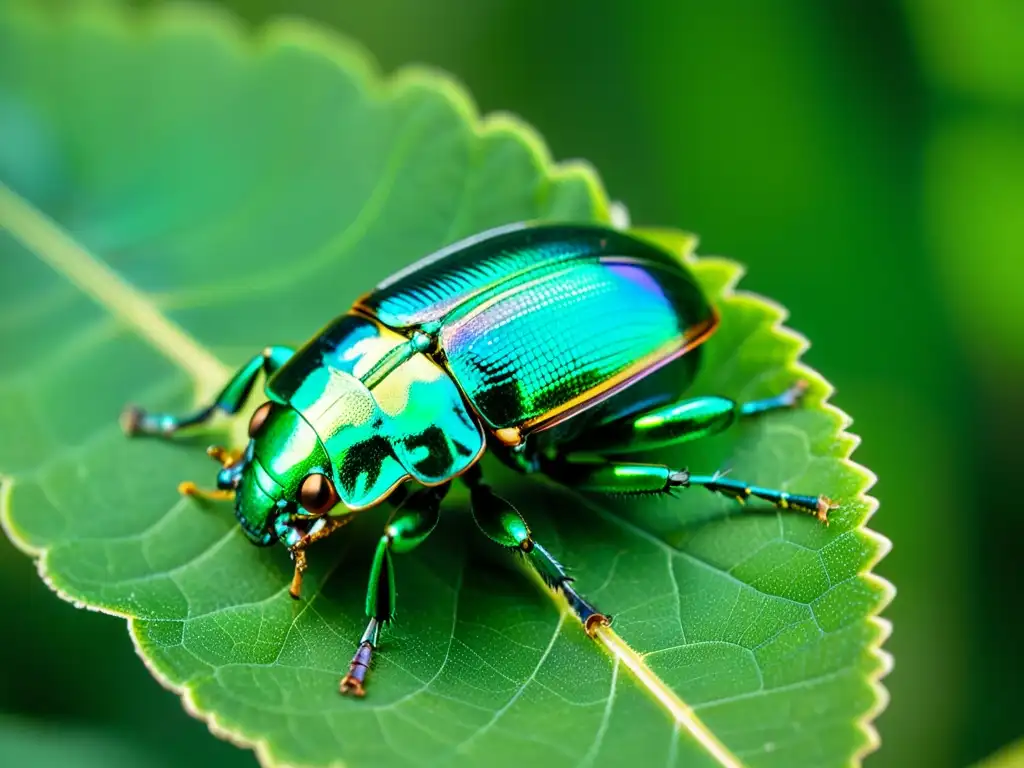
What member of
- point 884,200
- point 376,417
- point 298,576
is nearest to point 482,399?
point 376,417

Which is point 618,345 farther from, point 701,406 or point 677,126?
point 677,126

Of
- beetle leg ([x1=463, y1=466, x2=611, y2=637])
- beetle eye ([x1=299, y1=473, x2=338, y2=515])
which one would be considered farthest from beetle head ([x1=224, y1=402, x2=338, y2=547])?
beetle leg ([x1=463, y1=466, x2=611, y2=637])

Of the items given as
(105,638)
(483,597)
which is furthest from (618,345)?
(105,638)

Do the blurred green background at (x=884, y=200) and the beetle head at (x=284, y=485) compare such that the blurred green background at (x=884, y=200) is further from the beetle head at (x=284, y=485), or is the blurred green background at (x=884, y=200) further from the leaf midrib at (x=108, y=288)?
the beetle head at (x=284, y=485)

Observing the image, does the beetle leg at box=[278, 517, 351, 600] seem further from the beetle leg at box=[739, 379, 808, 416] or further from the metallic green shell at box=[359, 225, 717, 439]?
the beetle leg at box=[739, 379, 808, 416]

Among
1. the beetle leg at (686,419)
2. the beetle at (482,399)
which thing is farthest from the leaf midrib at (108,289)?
the beetle leg at (686,419)

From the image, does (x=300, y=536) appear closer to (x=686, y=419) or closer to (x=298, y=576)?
(x=298, y=576)
